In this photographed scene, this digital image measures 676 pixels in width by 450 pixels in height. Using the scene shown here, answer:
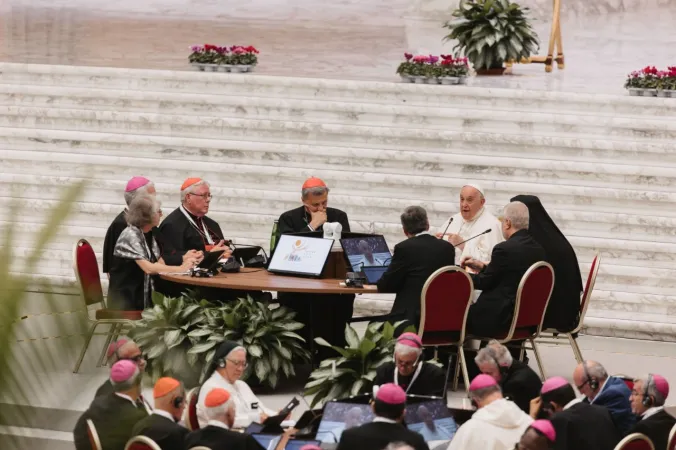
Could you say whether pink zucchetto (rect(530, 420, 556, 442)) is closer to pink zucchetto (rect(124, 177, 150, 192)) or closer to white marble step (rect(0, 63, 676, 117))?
pink zucchetto (rect(124, 177, 150, 192))

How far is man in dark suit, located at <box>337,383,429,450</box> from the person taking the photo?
3969mm

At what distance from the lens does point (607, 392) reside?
488 cm

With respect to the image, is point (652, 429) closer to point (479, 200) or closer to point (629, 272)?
point (479, 200)

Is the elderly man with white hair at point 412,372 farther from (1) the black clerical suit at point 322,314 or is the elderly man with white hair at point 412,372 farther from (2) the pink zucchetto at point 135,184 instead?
(2) the pink zucchetto at point 135,184

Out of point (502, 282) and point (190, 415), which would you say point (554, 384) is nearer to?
point (190, 415)

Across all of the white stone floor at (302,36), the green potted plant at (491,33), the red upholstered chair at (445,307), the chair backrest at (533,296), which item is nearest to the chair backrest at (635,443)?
the red upholstered chair at (445,307)

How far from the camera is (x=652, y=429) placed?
4.53m

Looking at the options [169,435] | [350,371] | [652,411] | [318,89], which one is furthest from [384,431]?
[318,89]

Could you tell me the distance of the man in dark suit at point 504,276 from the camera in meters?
6.84

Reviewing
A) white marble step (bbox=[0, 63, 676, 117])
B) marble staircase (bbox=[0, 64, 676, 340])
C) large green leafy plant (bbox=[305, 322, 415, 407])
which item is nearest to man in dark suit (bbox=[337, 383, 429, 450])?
large green leafy plant (bbox=[305, 322, 415, 407])

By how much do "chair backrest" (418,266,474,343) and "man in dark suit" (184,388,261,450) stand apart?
2461 mm

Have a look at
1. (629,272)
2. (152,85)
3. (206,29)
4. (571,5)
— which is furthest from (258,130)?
(571,5)

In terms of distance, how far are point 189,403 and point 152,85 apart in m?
7.51

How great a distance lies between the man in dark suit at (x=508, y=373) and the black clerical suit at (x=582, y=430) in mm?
759
